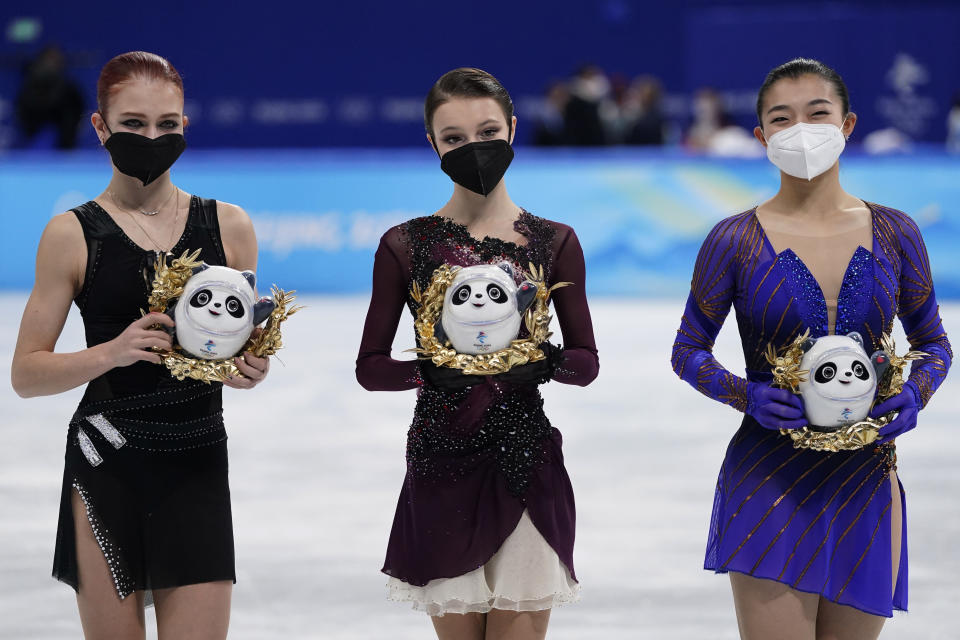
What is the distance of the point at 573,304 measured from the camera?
3.05 metres

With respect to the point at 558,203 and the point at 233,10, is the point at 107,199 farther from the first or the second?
the point at 233,10

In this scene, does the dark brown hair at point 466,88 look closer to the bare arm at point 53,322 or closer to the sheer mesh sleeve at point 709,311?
the sheer mesh sleeve at point 709,311

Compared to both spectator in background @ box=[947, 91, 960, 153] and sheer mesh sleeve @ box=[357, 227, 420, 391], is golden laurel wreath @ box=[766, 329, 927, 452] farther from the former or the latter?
spectator in background @ box=[947, 91, 960, 153]

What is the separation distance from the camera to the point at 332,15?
729 inches

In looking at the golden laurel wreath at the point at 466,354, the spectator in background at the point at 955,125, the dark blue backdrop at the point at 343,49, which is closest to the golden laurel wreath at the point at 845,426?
the golden laurel wreath at the point at 466,354

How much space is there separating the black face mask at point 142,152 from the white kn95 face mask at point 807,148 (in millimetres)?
1359

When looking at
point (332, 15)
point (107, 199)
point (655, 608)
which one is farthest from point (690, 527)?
point (332, 15)

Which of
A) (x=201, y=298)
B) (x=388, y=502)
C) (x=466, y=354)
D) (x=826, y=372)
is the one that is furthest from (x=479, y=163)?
(x=388, y=502)

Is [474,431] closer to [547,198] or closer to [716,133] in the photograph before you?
[547,198]

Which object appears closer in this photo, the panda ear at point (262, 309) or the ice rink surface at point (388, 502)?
the panda ear at point (262, 309)

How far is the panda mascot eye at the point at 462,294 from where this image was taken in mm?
2809

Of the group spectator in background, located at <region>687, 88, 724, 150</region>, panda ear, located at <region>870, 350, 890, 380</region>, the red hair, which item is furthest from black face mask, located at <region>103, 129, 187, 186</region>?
spectator in background, located at <region>687, 88, 724, 150</region>

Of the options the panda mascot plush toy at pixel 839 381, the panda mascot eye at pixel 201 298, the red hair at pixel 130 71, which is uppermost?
the red hair at pixel 130 71

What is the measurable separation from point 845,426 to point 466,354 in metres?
0.83
